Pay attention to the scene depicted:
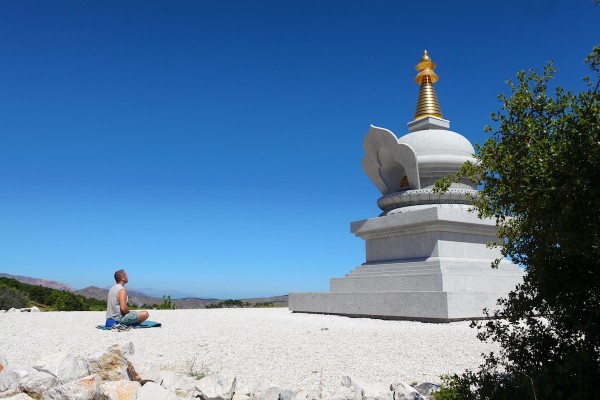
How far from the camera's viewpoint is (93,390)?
4.88 m

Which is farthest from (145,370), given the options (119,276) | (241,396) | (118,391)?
(119,276)

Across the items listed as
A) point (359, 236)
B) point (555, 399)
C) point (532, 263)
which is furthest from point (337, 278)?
point (555, 399)

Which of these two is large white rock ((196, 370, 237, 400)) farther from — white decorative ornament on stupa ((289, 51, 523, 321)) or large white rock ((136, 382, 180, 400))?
white decorative ornament on stupa ((289, 51, 523, 321))

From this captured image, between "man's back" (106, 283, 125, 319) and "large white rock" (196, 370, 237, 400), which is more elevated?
"man's back" (106, 283, 125, 319)

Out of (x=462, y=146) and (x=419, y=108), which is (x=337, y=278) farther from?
(x=419, y=108)

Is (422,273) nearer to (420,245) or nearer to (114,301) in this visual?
(420,245)

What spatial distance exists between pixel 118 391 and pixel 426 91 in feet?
61.4

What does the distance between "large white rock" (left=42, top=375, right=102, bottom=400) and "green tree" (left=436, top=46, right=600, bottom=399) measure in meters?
3.42

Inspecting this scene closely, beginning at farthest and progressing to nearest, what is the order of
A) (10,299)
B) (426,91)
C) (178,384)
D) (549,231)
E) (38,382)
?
(426,91), (10,299), (178,384), (38,382), (549,231)

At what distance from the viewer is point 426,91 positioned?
819 inches

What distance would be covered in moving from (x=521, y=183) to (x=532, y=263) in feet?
3.26

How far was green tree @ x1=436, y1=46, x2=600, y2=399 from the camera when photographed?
13.0 feet

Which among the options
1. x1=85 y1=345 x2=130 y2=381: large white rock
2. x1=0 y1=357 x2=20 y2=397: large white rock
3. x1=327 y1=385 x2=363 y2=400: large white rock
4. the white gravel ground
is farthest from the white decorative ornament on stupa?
x1=0 y1=357 x2=20 y2=397: large white rock

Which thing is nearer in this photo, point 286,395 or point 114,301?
point 286,395
